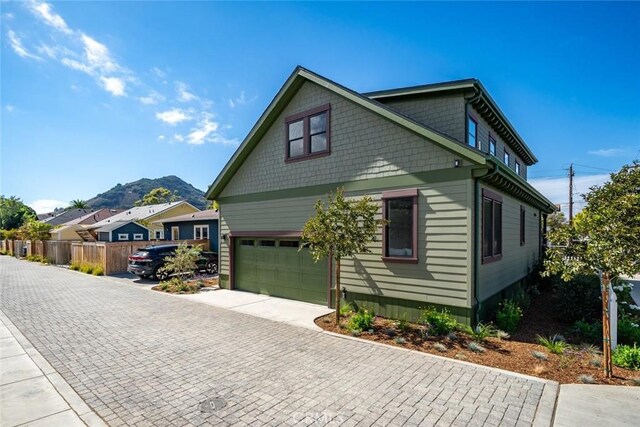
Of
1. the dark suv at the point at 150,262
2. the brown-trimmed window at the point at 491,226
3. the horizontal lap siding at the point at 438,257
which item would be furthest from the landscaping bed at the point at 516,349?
the dark suv at the point at 150,262

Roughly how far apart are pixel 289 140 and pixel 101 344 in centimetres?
847

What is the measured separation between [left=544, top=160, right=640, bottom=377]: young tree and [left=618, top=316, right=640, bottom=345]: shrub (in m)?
2.94

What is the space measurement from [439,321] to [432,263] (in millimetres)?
1446

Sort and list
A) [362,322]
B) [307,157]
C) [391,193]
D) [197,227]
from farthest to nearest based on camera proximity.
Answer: [197,227], [307,157], [391,193], [362,322]

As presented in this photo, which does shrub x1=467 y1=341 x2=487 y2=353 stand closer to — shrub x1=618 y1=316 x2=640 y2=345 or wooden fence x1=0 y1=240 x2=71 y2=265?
shrub x1=618 y1=316 x2=640 y2=345

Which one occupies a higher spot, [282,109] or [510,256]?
[282,109]

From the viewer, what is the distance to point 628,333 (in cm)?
750

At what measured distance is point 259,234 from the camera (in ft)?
41.6

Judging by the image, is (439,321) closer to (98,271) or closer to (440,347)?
(440,347)

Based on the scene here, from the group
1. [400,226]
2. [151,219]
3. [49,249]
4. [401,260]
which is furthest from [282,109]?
[151,219]

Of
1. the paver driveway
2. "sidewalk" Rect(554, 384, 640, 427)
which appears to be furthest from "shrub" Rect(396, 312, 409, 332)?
"sidewalk" Rect(554, 384, 640, 427)

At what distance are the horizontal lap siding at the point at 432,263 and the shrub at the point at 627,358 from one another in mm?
2774

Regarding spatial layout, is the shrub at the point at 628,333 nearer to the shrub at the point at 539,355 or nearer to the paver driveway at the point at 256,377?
the shrub at the point at 539,355

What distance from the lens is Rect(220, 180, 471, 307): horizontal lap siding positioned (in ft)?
25.7
